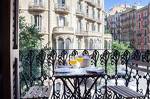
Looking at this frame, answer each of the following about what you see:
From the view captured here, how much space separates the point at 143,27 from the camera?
58281mm

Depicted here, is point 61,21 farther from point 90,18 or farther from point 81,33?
point 90,18

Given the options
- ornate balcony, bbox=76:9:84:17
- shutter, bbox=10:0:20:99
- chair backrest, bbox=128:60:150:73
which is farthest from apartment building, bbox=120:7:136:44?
shutter, bbox=10:0:20:99

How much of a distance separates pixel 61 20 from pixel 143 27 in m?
35.2

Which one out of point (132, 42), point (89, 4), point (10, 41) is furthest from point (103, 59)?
point (132, 42)

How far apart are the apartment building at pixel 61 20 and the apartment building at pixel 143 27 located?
25853 mm

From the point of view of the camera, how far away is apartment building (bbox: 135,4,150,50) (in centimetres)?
5597

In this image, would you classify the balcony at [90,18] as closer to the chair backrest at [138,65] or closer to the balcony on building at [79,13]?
the balcony on building at [79,13]

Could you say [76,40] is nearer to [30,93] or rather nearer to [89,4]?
[89,4]

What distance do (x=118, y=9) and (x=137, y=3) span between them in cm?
1559

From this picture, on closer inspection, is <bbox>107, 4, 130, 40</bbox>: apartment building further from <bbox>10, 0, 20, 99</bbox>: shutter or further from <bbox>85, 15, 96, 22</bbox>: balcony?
<bbox>10, 0, 20, 99</bbox>: shutter

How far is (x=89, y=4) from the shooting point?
3394 cm

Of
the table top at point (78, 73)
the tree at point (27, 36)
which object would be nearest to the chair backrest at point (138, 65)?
the table top at point (78, 73)

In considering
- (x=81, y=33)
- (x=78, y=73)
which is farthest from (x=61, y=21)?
(x=78, y=73)
